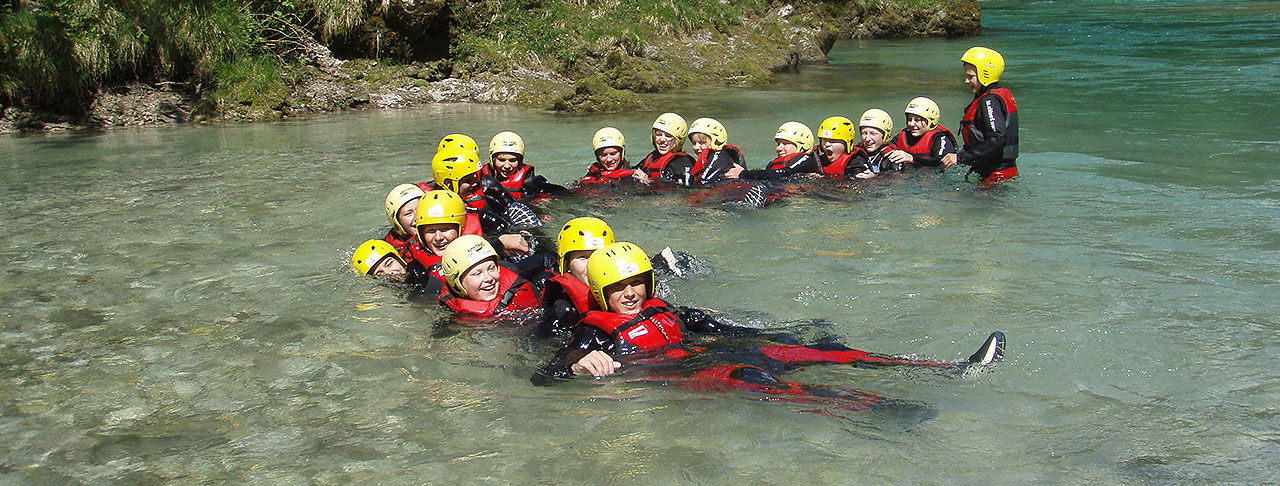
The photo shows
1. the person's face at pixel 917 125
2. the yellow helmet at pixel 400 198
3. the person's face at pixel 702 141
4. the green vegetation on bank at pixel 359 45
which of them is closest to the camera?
Answer: the yellow helmet at pixel 400 198

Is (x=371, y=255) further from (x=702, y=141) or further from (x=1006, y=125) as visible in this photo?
(x=1006, y=125)

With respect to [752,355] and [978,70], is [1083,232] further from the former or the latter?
[752,355]

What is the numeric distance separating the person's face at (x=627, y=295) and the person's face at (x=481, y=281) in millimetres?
1102

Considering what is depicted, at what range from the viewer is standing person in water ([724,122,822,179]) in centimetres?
1066

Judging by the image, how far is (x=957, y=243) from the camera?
26.7 feet

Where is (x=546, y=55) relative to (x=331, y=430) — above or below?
above

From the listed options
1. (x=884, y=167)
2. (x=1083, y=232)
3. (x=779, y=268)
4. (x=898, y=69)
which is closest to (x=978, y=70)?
(x=884, y=167)

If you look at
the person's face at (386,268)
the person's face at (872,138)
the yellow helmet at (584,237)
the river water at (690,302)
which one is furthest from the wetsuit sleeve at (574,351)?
the person's face at (872,138)

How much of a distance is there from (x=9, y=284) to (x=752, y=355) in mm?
6028

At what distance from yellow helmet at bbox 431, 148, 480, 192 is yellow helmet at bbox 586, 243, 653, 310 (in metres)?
3.89

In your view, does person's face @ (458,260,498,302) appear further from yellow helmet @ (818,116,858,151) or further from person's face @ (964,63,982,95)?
person's face @ (964,63,982,95)

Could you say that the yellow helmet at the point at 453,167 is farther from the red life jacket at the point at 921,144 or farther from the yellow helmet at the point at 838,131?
the red life jacket at the point at 921,144

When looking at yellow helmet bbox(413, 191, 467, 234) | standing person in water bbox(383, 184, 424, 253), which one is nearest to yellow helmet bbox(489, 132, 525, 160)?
standing person in water bbox(383, 184, 424, 253)

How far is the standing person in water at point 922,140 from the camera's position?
10523 mm
